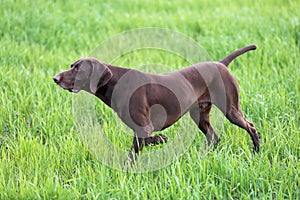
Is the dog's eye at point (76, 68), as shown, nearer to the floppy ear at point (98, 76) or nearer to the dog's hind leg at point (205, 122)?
the floppy ear at point (98, 76)

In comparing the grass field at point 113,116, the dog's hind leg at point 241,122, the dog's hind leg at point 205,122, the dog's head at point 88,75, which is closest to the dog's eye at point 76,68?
the dog's head at point 88,75

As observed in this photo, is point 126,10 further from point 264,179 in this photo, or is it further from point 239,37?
point 264,179

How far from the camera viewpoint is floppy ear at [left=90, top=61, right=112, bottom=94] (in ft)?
11.8

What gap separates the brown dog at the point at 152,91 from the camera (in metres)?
3.61

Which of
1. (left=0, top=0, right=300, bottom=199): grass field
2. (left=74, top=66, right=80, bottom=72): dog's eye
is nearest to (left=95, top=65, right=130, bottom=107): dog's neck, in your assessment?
(left=74, top=66, right=80, bottom=72): dog's eye

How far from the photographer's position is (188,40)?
292 inches

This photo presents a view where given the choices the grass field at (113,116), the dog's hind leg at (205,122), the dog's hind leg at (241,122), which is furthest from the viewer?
the dog's hind leg at (205,122)

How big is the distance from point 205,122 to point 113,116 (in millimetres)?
1100

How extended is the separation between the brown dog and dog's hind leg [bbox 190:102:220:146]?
89mm

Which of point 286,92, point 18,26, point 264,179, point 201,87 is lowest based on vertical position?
point 264,179

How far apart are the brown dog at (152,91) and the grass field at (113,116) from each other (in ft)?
1.27

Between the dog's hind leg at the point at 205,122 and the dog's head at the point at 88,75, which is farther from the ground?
the dog's head at the point at 88,75

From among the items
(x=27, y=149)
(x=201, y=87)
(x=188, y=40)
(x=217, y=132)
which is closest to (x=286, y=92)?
(x=217, y=132)

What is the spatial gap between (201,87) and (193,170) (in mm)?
727
